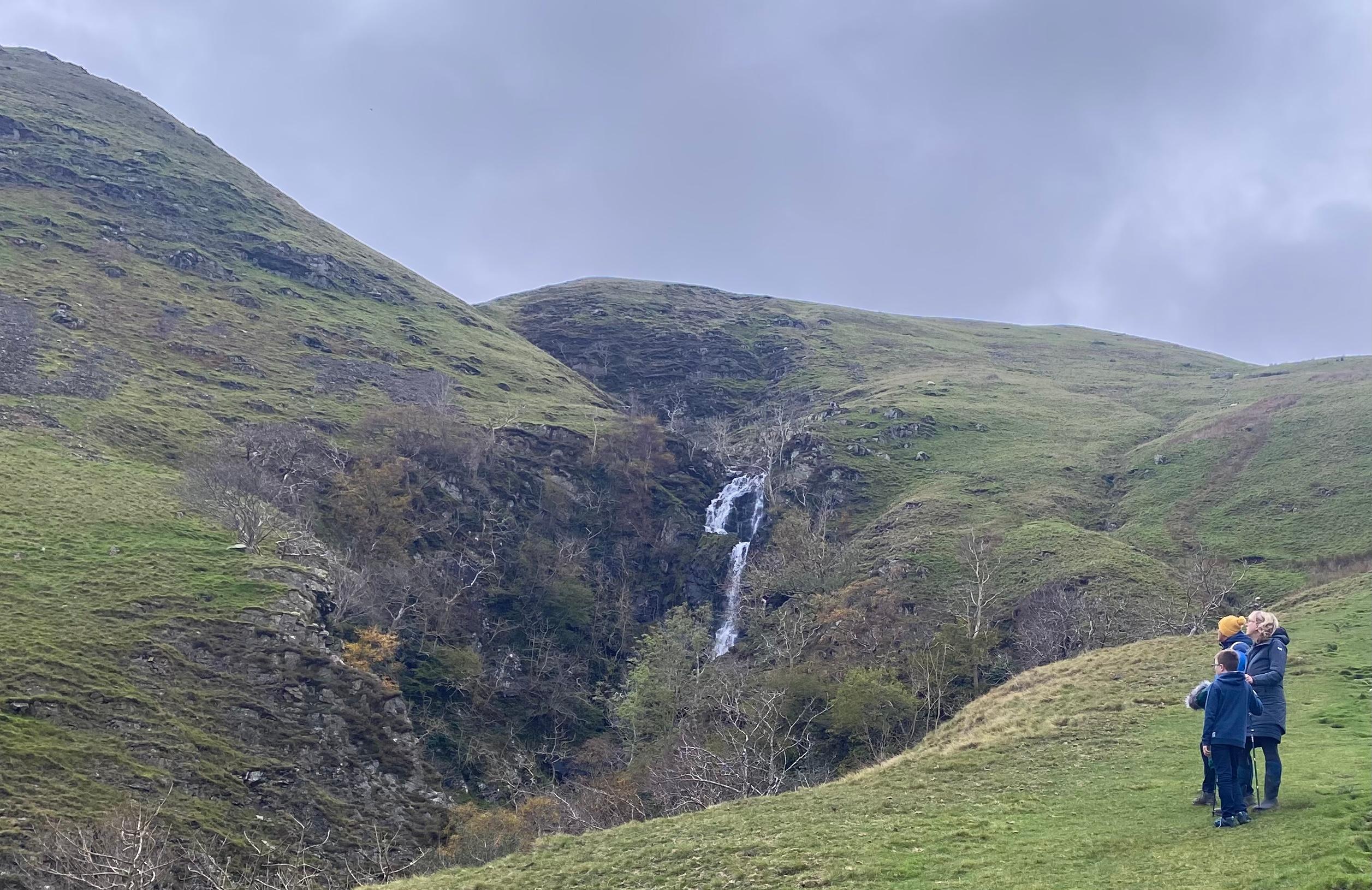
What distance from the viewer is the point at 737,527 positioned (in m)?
102

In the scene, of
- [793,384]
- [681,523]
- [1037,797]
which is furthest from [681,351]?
[1037,797]

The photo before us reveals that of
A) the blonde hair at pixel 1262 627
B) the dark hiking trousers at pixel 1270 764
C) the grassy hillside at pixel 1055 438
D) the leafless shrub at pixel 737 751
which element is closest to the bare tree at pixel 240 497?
the leafless shrub at pixel 737 751

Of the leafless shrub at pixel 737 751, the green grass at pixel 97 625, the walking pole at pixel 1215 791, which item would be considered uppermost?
the walking pole at pixel 1215 791

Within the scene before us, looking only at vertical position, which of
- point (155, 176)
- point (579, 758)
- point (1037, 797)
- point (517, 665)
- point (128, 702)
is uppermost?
point (155, 176)

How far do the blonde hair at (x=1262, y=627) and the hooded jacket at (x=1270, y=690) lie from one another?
0.13 m

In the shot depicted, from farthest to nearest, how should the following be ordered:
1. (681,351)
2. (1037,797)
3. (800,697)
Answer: (681,351) < (800,697) < (1037,797)

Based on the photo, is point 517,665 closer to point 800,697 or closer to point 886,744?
point 800,697

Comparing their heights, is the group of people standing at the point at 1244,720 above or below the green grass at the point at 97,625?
above

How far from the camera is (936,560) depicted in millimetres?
78500

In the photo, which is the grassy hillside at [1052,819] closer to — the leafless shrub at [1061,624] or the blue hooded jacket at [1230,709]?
the blue hooded jacket at [1230,709]

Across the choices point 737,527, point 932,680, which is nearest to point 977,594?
point 932,680

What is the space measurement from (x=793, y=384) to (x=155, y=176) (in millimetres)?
118437

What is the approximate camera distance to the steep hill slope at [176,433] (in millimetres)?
36031

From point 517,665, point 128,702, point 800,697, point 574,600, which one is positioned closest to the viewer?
point 128,702
